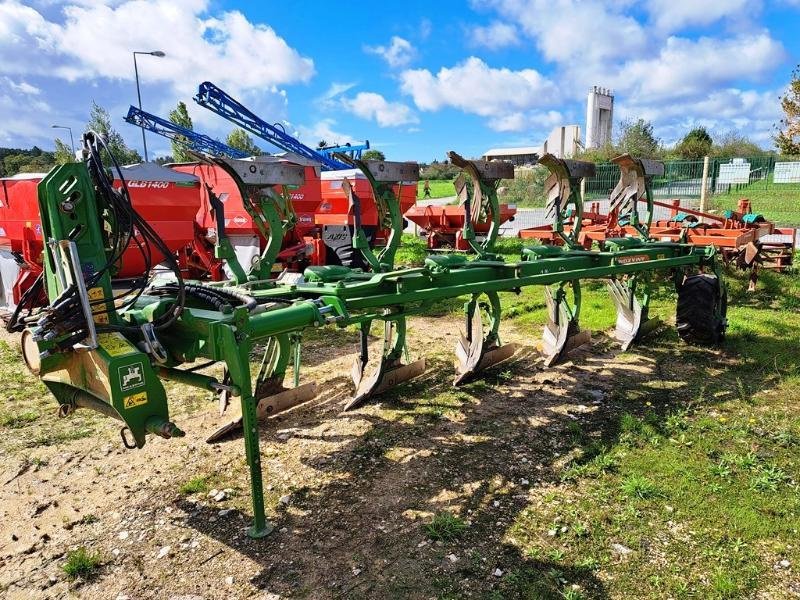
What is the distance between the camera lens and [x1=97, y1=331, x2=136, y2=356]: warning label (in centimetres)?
284

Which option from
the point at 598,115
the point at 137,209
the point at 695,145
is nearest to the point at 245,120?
the point at 137,209

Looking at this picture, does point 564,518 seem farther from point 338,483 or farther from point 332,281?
point 332,281

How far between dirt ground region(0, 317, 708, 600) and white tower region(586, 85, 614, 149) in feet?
162

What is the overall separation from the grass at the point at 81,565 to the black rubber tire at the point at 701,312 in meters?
5.86

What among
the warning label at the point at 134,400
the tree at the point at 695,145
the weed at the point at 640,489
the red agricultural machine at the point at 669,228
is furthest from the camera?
the tree at the point at 695,145

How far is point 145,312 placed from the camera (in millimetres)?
3230

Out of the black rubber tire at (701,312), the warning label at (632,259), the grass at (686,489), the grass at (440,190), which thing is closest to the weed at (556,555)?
the grass at (686,489)

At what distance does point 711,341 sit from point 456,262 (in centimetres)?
338

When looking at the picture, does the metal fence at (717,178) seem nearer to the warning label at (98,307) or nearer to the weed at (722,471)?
the weed at (722,471)

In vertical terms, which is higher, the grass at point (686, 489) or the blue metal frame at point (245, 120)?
the blue metal frame at point (245, 120)

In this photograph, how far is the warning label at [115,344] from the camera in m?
2.84

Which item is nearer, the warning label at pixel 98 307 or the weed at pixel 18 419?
the warning label at pixel 98 307

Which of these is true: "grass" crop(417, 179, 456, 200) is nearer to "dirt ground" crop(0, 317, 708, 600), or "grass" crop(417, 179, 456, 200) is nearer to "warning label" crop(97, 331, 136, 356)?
"dirt ground" crop(0, 317, 708, 600)

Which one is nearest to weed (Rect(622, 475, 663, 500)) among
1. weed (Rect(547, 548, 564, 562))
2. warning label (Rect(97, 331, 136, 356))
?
weed (Rect(547, 548, 564, 562))
